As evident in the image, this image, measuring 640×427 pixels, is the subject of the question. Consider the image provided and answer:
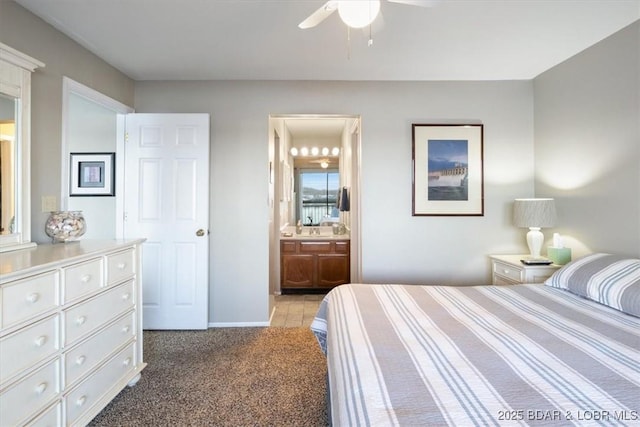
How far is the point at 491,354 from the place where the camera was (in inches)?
44.2

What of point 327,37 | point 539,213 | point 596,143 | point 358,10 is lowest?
point 539,213

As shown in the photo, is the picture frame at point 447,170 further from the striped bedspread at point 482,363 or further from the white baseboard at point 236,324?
the white baseboard at point 236,324

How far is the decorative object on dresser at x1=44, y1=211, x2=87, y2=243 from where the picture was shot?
200 centimetres

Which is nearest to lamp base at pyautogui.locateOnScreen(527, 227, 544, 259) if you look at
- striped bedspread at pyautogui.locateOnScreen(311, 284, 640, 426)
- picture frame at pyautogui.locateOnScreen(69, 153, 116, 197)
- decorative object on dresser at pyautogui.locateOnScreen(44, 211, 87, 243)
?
striped bedspread at pyautogui.locateOnScreen(311, 284, 640, 426)

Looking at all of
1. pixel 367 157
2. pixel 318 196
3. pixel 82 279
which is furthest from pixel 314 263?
pixel 82 279

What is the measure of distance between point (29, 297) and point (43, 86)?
1.53 meters

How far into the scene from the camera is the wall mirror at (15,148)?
1775 mm

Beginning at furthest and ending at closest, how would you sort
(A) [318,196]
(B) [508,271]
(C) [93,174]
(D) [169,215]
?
(A) [318,196] < (C) [93,174] < (D) [169,215] < (B) [508,271]

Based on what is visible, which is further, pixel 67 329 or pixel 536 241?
pixel 536 241

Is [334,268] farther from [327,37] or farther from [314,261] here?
[327,37]

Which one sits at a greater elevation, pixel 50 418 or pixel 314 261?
pixel 314 261

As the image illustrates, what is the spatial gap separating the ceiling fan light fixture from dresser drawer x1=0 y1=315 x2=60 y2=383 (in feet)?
6.50

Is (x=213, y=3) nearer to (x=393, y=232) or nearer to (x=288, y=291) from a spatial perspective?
(x=393, y=232)

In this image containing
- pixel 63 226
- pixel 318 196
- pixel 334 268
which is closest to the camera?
pixel 63 226
